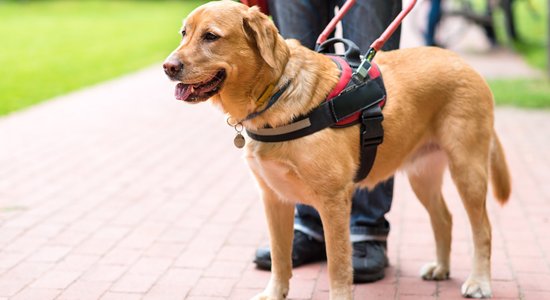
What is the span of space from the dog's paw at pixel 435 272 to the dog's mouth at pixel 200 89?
5.84 feet

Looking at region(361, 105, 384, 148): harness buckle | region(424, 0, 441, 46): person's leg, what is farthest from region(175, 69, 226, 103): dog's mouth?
region(424, 0, 441, 46): person's leg

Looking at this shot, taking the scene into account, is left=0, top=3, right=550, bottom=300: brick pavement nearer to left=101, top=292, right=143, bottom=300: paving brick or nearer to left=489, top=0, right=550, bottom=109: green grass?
Result: left=101, top=292, right=143, bottom=300: paving brick

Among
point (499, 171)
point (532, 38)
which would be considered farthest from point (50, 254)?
point (532, 38)

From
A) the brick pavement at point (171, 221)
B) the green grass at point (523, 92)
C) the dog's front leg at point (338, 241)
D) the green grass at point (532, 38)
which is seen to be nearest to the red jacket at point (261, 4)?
the dog's front leg at point (338, 241)

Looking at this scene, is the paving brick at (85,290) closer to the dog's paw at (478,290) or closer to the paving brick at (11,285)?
the paving brick at (11,285)

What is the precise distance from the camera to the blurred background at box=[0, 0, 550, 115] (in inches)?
474

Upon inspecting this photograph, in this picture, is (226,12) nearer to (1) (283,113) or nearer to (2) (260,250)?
(1) (283,113)

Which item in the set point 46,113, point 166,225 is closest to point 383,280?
point 166,225

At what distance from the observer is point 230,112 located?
3656 mm

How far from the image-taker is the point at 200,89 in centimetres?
343

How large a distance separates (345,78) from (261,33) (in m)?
0.55

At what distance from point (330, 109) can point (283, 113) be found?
0.22m

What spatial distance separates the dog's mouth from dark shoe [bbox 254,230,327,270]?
149 cm

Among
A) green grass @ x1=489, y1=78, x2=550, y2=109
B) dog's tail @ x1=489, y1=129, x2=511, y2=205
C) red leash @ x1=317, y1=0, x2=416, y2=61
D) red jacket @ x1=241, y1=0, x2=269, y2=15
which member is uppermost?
red jacket @ x1=241, y1=0, x2=269, y2=15
